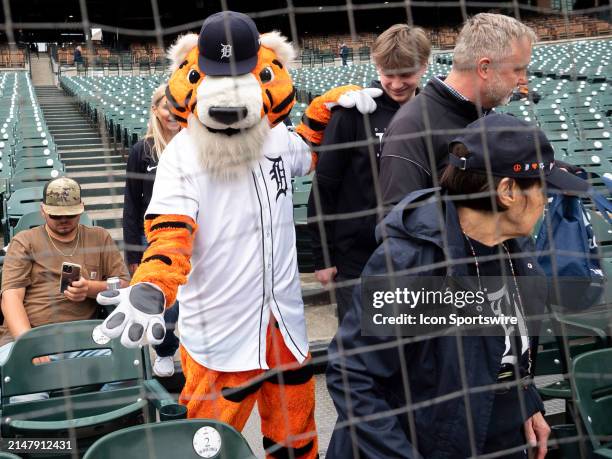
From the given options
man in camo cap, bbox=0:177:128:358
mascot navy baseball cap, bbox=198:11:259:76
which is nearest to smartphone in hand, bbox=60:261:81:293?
man in camo cap, bbox=0:177:128:358

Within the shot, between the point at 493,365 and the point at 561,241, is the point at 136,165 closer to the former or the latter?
the point at 561,241

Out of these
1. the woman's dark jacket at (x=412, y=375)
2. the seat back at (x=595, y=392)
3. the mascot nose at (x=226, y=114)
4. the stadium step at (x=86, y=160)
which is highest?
the mascot nose at (x=226, y=114)

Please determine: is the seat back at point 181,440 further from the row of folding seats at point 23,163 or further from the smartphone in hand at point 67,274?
the row of folding seats at point 23,163

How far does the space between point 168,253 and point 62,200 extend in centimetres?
128

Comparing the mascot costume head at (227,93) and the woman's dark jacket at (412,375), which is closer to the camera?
the woman's dark jacket at (412,375)

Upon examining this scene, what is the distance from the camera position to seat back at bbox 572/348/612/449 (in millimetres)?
2055

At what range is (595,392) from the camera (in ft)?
7.00

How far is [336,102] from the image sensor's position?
223cm

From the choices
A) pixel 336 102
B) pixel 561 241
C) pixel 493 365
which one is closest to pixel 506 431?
pixel 493 365

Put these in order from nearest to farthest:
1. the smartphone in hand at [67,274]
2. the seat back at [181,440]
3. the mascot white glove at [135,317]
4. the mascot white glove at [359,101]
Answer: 1. the mascot white glove at [135,317]
2. the seat back at [181,440]
3. the mascot white glove at [359,101]
4. the smartphone in hand at [67,274]

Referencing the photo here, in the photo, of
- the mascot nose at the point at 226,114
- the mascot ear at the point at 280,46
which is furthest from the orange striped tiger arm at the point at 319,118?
the mascot nose at the point at 226,114

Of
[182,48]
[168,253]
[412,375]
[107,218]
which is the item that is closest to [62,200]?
[182,48]

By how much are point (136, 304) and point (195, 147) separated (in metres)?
0.47

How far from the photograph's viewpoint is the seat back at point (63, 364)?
7.36 feet
